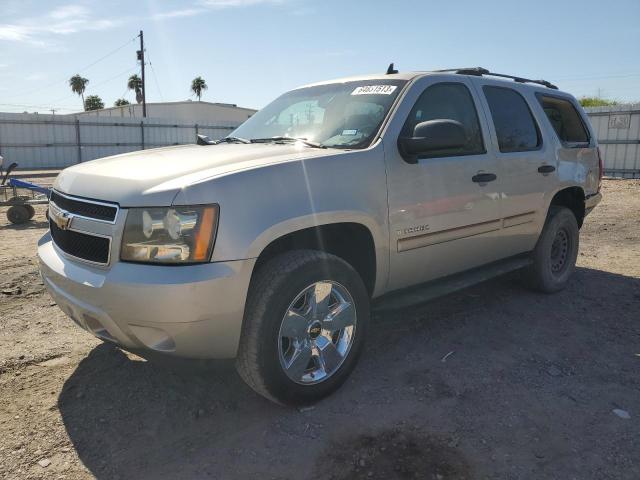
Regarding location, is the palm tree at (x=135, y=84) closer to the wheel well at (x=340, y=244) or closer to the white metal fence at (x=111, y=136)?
the white metal fence at (x=111, y=136)

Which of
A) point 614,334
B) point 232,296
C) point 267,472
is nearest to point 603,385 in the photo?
point 614,334

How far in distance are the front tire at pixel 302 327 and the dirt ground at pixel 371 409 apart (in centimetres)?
16

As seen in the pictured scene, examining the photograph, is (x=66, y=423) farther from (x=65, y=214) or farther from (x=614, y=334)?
(x=614, y=334)

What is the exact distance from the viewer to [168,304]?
7.88ft

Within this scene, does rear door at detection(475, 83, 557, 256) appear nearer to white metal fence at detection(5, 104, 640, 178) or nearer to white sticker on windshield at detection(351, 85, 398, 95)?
white sticker on windshield at detection(351, 85, 398, 95)

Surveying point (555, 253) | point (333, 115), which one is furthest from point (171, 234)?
Result: point (555, 253)

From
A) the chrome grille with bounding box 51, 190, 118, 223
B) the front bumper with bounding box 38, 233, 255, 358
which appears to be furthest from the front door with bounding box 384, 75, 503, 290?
the chrome grille with bounding box 51, 190, 118, 223

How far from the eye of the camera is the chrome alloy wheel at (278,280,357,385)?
9.37 ft

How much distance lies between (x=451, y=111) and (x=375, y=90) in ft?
2.06

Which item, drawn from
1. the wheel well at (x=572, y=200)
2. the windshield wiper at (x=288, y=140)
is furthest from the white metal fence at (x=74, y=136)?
the wheel well at (x=572, y=200)

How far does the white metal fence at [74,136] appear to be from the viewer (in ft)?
75.4

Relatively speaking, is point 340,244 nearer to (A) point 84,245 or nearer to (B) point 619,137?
(A) point 84,245

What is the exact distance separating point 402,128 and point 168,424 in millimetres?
2246

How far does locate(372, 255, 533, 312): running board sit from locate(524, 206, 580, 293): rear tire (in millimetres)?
545
